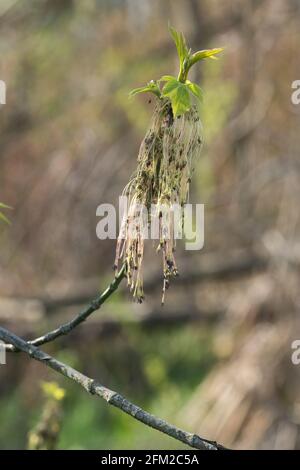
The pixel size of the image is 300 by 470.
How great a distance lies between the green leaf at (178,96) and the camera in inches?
57.1

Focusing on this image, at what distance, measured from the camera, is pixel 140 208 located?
1576 mm

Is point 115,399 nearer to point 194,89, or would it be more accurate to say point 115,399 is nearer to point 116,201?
point 194,89

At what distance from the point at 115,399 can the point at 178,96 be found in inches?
20.3

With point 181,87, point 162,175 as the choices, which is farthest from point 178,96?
point 162,175

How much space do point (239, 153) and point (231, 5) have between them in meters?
1.12

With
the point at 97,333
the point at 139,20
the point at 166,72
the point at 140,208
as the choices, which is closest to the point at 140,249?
the point at 140,208

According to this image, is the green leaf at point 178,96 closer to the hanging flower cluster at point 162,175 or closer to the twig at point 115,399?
the hanging flower cluster at point 162,175

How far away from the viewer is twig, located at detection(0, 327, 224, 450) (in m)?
1.37

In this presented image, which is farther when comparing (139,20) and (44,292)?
(139,20)

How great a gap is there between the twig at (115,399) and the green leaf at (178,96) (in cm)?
48

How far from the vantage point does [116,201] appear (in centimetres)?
645

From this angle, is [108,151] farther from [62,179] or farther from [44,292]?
[44,292]

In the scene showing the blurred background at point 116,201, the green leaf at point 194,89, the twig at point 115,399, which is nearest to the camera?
the twig at point 115,399

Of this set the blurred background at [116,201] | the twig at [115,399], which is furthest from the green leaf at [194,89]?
the blurred background at [116,201]
